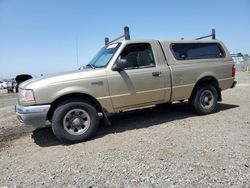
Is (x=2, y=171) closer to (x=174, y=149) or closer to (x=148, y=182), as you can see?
(x=148, y=182)

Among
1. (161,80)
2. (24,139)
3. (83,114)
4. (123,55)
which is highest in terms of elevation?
(123,55)

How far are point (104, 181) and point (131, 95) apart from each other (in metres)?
2.64

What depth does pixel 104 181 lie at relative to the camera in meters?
3.43

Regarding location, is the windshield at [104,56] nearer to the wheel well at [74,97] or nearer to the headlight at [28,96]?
the wheel well at [74,97]

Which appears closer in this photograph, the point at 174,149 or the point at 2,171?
the point at 2,171

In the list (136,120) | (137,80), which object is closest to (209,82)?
(136,120)

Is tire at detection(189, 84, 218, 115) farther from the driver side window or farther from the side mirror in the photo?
the side mirror

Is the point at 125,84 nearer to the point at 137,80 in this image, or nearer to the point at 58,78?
the point at 137,80

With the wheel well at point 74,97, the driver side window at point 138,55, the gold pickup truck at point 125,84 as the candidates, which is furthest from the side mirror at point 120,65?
the wheel well at point 74,97

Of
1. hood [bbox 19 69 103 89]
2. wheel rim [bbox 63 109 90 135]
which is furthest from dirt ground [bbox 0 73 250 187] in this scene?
hood [bbox 19 69 103 89]

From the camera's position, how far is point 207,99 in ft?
22.9

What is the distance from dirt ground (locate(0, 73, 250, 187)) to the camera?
3.42 meters

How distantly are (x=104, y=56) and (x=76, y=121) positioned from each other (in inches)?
70.9

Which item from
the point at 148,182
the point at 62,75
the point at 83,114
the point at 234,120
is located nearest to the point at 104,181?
the point at 148,182
